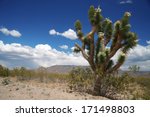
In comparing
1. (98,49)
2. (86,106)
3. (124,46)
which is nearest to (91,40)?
(98,49)

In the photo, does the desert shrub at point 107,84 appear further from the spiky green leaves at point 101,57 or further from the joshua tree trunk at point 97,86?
the spiky green leaves at point 101,57

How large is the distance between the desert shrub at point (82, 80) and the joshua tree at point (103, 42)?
762 millimetres

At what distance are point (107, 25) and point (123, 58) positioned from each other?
196 cm

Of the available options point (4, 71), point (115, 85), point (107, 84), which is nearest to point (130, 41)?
point (115, 85)

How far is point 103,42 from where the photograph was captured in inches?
553

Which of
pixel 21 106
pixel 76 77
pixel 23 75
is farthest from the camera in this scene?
pixel 23 75

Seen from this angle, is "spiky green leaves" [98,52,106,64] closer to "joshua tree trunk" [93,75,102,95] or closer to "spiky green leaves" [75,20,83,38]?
"joshua tree trunk" [93,75,102,95]

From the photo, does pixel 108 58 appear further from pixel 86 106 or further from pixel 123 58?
pixel 86 106

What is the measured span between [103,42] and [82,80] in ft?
8.02

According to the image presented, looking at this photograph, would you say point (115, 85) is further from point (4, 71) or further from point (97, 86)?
point (4, 71)

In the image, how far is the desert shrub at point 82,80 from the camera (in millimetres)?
15064

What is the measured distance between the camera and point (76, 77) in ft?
50.1

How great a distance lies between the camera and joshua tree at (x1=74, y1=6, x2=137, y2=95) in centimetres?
1343

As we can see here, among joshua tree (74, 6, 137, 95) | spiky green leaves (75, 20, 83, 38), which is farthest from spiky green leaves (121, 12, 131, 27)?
spiky green leaves (75, 20, 83, 38)
